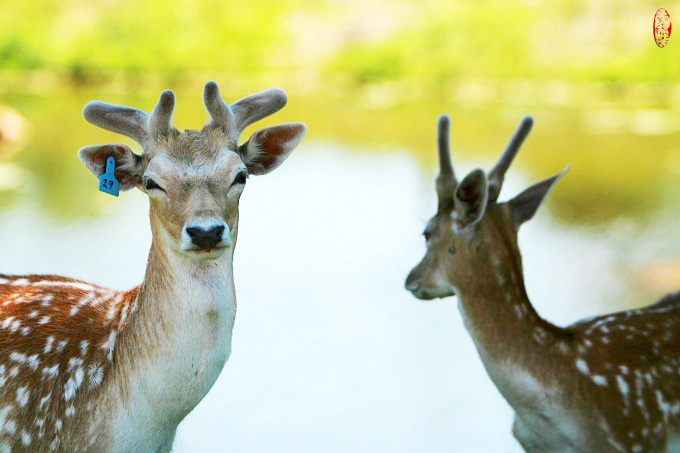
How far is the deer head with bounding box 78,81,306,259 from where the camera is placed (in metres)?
2.62

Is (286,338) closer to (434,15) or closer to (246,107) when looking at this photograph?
(246,107)

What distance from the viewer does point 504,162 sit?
3.34 m

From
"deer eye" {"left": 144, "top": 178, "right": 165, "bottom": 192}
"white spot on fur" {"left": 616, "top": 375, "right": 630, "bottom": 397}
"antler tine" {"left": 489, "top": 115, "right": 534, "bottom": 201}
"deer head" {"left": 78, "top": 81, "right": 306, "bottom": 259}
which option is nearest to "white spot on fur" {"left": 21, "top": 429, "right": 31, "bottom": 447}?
"deer head" {"left": 78, "top": 81, "right": 306, "bottom": 259}

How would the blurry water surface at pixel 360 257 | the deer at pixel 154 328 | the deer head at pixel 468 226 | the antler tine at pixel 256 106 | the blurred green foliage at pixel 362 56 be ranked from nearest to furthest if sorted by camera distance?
the deer at pixel 154 328 < the antler tine at pixel 256 106 < the deer head at pixel 468 226 < the blurry water surface at pixel 360 257 < the blurred green foliage at pixel 362 56

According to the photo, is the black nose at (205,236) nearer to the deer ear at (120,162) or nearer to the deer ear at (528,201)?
the deer ear at (120,162)

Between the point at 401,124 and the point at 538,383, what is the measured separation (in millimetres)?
9566

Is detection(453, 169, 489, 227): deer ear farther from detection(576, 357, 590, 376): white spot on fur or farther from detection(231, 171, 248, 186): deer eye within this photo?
detection(231, 171, 248, 186): deer eye

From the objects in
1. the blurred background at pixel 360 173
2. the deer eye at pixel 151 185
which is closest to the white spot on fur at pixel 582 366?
the blurred background at pixel 360 173

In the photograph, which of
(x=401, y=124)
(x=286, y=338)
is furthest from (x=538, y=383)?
(x=401, y=124)

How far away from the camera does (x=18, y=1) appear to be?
1670 centimetres

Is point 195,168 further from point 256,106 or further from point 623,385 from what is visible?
point 623,385

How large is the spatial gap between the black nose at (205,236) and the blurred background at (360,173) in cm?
166

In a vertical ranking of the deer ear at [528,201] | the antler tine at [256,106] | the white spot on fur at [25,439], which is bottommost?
the white spot on fur at [25,439]

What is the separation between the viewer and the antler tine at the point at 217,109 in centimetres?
279
